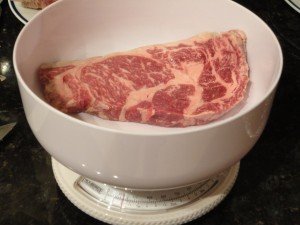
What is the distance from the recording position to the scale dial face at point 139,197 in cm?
67

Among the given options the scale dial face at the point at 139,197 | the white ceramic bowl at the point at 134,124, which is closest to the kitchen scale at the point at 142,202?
the scale dial face at the point at 139,197

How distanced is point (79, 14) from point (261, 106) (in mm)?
429

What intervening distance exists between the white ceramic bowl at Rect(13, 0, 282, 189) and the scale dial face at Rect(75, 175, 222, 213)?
10 centimetres

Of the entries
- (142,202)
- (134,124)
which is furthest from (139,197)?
(134,124)

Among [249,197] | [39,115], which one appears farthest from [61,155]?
[249,197]

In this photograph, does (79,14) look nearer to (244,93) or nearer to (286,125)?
(244,93)

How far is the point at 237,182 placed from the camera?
2.50ft

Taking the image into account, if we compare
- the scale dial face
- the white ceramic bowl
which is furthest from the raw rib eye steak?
the scale dial face

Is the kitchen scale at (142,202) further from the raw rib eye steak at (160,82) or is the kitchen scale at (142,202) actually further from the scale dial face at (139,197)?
the raw rib eye steak at (160,82)

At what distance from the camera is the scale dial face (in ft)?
2.21

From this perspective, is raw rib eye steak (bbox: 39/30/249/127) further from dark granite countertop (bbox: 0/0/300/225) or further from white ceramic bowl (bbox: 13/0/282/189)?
dark granite countertop (bbox: 0/0/300/225)

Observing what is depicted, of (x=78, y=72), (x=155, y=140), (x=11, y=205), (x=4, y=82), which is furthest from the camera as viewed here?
(x=4, y=82)

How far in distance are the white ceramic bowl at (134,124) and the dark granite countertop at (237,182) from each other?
0.12 meters

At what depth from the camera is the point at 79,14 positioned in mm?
840
